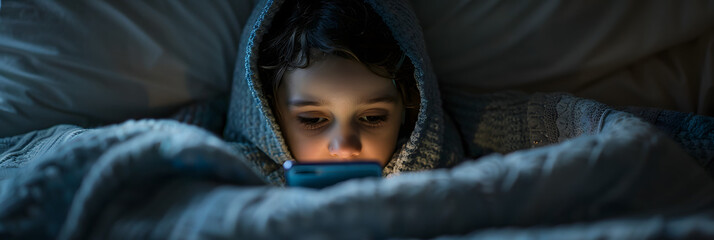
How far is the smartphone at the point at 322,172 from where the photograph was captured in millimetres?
580

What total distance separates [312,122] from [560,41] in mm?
532

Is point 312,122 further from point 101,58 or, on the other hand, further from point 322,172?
point 101,58

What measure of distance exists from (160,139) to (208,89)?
583mm

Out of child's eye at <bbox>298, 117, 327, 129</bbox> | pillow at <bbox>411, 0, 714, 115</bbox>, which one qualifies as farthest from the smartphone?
pillow at <bbox>411, 0, 714, 115</bbox>

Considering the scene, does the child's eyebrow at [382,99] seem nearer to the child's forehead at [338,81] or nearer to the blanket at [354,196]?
the child's forehead at [338,81]

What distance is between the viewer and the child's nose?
0.75 meters

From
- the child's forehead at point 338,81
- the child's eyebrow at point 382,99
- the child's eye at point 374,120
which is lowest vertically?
the child's eye at point 374,120

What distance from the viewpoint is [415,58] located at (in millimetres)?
808

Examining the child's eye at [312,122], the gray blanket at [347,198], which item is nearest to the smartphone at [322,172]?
the gray blanket at [347,198]

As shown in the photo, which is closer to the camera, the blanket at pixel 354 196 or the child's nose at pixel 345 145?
the blanket at pixel 354 196

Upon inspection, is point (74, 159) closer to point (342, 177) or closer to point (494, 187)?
point (342, 177)

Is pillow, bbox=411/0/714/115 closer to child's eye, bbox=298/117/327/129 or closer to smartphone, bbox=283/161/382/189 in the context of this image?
child's eye, bbox=298/117/327/129

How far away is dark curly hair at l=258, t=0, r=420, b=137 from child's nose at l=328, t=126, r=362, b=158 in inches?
4.3

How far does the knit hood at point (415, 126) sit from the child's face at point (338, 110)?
0.04 m
